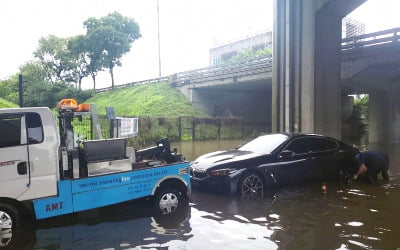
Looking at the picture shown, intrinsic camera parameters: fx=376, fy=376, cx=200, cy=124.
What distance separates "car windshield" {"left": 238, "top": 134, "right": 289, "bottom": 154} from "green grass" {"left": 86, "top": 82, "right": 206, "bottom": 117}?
22522 mm

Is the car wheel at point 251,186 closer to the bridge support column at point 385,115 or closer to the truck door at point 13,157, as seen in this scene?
the truck door at point 13,157

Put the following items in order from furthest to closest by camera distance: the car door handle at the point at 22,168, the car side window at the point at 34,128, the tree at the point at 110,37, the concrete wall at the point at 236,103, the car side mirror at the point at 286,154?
1. the tree at the point at 110,37
2. the concrete wall at the point at 236,103
3. the car side mirror at the point at 286,154
4. the car side window at the point at 34,128
5. the car door handle at the point at 22,168

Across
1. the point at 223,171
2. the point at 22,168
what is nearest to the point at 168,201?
the point at 223,171

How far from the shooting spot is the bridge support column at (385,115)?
25.0m

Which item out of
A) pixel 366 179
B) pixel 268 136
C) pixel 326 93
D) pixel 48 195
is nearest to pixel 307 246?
pixel 48 195

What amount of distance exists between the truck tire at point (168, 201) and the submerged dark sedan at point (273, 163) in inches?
48.9

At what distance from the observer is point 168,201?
6.52 m

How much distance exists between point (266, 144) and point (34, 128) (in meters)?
5.35

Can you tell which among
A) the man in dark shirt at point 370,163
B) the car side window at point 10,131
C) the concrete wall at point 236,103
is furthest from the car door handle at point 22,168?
the concrete wall at point 236,103

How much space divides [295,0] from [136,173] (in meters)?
10.8

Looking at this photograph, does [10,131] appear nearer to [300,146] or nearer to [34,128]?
[34,128]

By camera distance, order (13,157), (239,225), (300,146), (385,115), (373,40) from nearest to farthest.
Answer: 1. (13,157)
2. (239,225)
3. (300,146)
4. (373,40)
5. (385,115)

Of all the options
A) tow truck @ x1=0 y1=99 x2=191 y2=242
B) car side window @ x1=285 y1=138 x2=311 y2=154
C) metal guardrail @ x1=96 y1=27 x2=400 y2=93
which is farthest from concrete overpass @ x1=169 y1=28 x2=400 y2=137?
tow truck @ x1=0 y1=99 x2=191 y2=242

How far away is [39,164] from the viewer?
17.3ft
